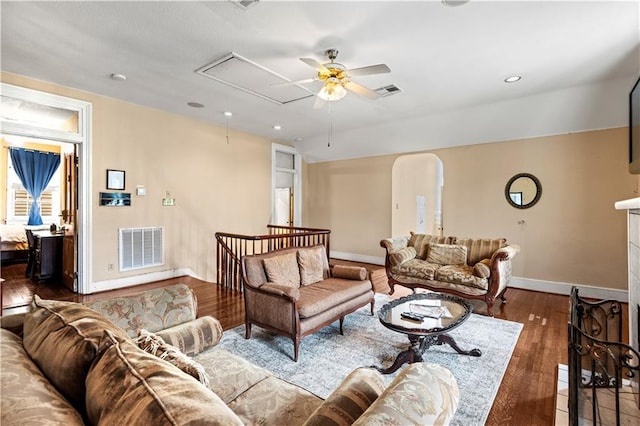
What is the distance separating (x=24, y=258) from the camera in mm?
6738

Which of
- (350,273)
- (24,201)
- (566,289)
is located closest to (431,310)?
(350,273)

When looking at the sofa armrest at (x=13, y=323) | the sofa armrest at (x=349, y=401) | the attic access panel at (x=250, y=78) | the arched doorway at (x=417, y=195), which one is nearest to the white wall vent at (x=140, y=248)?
the attic access panel at (x=250, y=78)

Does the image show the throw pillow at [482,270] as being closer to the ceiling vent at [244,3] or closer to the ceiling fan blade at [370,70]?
the ceiling fan blade at [370,70]

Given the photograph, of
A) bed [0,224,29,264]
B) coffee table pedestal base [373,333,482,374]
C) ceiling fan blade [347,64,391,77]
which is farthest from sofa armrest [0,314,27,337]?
bed [0,224,29,264]

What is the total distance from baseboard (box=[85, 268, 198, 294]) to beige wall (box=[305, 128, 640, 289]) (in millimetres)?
5287

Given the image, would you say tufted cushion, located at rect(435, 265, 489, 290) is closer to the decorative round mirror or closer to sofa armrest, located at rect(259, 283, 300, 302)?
the decorative round mirror

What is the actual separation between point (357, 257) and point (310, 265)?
4.12m

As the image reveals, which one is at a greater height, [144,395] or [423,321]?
[144,395]

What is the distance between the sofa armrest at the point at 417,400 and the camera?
0.88m

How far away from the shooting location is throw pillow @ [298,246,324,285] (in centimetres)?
351

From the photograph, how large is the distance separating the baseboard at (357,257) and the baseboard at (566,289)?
9.06 ft

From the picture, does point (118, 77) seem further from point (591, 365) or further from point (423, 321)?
point (591, 365)

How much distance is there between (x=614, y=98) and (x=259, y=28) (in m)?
4.79

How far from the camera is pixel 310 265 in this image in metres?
3.60
